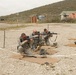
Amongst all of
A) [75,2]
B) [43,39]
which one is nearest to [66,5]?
[75,2]

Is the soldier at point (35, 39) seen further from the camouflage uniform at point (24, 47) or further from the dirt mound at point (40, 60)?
the dirt mound at point (40, 60)

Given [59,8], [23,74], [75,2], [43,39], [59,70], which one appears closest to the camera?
[23,74]

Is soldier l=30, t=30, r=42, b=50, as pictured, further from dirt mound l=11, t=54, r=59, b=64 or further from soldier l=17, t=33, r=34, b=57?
dirt mound l=11, t=54, r=59, b=64

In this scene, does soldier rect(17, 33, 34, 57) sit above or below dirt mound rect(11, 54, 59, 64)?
above

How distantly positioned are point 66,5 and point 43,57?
400 feet

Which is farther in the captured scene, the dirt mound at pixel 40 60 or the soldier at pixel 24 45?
the soldier at pixel 24 45

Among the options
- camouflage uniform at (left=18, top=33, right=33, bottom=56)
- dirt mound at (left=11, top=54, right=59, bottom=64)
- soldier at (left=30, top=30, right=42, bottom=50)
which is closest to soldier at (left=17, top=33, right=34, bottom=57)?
camouflage uniform at (left=18, top=33, right=33, bottom=56)

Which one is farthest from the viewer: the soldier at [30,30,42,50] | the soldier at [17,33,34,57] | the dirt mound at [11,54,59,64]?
the soldier at [30,30,42,50]

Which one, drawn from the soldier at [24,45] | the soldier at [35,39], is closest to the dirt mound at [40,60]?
the soldier at [24,45]

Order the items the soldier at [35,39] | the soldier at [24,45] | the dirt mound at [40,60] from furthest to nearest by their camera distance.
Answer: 1. the soldier at [35,39]
2. the soldier at [24,45]
3. the dirt mound at [40,60]

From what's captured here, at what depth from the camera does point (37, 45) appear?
14.1 meters

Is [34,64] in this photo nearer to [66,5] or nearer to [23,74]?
[23,74]

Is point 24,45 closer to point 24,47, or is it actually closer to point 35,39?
point 24,47

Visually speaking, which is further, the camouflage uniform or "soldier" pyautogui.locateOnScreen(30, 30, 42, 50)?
"soldier" pyautogui.locateOnScreen(30, 30, 42, 50)
